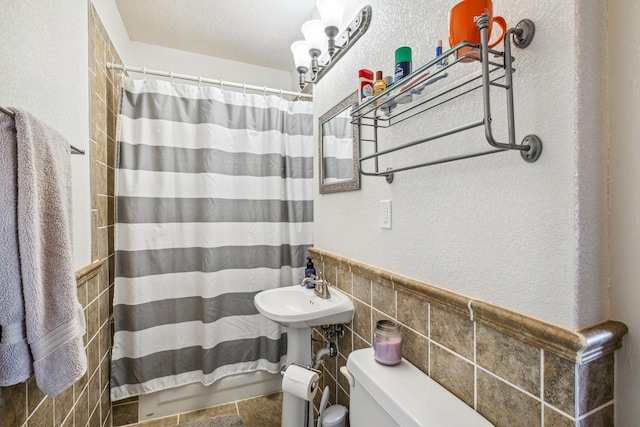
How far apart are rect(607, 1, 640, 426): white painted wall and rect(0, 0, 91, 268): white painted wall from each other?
4.59 feet

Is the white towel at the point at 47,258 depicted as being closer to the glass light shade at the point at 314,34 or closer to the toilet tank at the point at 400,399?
the toilet tank at the point at 400,399

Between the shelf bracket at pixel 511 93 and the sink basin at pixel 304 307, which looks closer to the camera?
the shelf bracket at pixel 511 93

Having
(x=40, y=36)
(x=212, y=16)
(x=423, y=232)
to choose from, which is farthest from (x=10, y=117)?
(x=212, y=16)

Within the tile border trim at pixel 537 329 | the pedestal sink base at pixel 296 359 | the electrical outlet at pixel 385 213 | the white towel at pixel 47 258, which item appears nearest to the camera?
the tile border trim at pixel 537 329

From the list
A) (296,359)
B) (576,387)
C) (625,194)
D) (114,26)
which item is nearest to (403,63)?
(625,194)

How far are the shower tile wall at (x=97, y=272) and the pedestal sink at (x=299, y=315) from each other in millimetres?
756

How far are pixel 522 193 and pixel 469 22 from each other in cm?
40

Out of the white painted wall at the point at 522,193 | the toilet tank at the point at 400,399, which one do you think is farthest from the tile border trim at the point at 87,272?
the white painted wall at the point at 522,193

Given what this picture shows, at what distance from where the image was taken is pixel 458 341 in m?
0.80

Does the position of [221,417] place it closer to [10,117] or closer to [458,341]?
[458,341]

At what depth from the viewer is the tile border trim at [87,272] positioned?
1155 millimetres

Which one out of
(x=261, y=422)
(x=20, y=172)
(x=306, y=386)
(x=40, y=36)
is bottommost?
(x=261, y=422)

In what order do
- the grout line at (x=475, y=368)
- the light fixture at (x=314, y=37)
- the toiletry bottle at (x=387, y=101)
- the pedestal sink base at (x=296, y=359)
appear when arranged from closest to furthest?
the grout line at (x=475, y=368), the toiletry bottle at (x=387, y=101), the pedestal sink base at (x=296, y=359), the light fixture at (x=314, y=37)

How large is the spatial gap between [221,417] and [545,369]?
181cm
